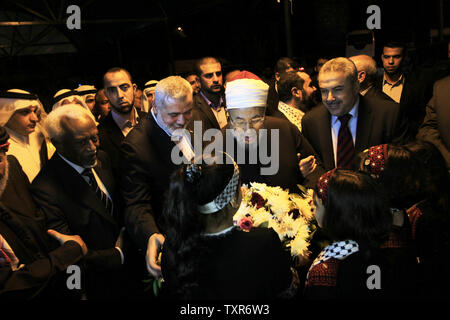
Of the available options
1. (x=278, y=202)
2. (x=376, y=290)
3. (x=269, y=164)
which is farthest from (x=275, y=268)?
(x=269, y=164)

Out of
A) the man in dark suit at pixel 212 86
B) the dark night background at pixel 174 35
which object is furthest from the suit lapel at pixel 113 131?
the dark night background at pixel 174 35

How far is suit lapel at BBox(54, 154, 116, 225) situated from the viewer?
2795mm

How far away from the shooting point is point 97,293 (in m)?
2.88

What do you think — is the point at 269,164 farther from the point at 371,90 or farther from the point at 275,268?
the point at 371,90

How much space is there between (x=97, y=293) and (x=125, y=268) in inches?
9.8

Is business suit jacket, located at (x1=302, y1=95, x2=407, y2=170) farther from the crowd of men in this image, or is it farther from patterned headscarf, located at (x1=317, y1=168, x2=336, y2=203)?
patterned headscarf, located at (x1=317, y1=168, x2=336, y2=203)

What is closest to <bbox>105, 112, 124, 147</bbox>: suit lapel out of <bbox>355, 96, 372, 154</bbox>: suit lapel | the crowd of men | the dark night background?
the crowd of men

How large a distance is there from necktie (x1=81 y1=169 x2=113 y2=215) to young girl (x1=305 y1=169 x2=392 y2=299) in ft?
5.12

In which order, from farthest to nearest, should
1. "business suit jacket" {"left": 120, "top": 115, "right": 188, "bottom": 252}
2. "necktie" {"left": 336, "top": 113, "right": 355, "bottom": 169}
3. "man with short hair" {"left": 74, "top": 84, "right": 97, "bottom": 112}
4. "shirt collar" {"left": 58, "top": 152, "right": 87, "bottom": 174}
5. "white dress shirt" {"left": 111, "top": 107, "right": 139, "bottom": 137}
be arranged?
"man with short hair" {"left": 74, "top": 84, "right": 97, "bottom": 112}, "white dress shirt" {"left": 111, "top": 107, "right": 139, "bottom": 137}, "necktie" {"left": 336, "top": 113, "right": 355, "bottom": 169}, "business suit jacket" {"left": 120, "top": 115, "right": 188, "bottom": 252}, "shirt collar" {"left": 58, "top": 152, "right": 87, "bottom": 174}

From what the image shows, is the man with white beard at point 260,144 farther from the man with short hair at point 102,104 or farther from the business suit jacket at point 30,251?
the man with short hair at point 102,104

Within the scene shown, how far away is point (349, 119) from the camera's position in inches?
139

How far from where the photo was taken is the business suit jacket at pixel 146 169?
2998 mm

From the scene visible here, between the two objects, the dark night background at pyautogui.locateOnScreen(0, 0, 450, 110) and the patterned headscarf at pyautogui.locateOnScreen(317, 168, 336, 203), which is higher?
the dark night background at pyautogui.locateOnScreen(0, 0, 450, 110)

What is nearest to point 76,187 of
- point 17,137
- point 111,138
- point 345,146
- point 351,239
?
point 17,137
